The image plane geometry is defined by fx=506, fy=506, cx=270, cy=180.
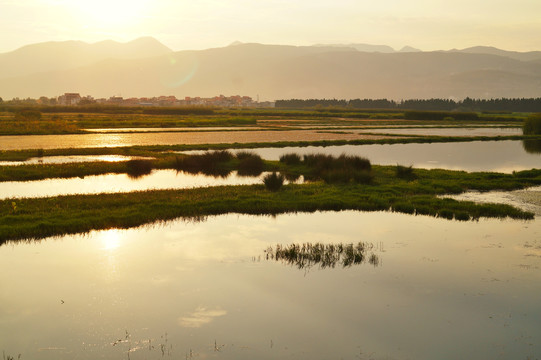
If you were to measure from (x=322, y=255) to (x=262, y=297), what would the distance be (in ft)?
12.5

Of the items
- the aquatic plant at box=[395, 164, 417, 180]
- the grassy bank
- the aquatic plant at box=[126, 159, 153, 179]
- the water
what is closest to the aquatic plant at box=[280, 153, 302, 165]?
the aquatic plant at box=[395, 164, 417, 180]

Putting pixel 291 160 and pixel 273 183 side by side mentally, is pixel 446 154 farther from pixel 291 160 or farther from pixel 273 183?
pixel 273 183

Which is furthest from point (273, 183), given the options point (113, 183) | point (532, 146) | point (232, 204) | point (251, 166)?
point (532, 146)

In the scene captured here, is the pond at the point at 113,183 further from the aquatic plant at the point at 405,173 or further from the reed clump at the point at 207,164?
the aquatic plant at the point at 405,173

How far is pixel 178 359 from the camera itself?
9.32 meters

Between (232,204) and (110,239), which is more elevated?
(232,204)

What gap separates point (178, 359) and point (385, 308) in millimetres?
4931

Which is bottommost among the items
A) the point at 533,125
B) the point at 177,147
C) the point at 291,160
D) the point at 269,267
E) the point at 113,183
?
the point at 269,267

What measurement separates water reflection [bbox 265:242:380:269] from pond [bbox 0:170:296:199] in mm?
12058

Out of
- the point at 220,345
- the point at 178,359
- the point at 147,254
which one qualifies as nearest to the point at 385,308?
the point at 220,345

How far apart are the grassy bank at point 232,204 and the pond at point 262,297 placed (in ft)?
4.61

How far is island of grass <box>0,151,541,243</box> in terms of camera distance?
18.8 metres

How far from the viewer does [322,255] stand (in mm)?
15508

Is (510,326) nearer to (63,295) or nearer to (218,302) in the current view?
(218,302)
